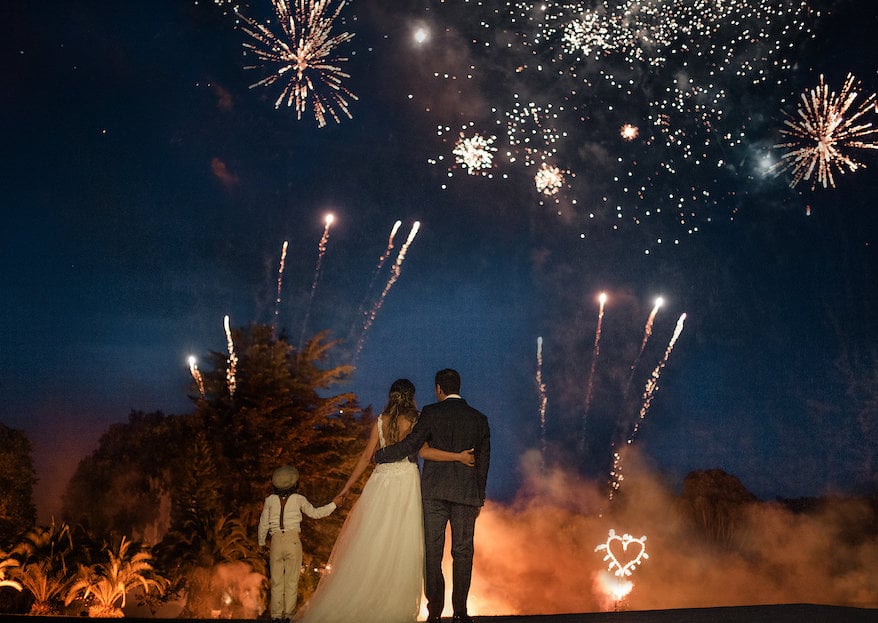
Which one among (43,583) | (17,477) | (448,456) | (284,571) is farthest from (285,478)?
(17,477)

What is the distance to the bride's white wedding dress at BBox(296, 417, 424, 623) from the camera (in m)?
7.20

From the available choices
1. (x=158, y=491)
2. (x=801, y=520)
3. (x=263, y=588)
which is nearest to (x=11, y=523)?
(x=158, y=491)

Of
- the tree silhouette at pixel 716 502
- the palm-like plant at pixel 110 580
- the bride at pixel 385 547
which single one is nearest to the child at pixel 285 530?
the bride at pixel 385 547

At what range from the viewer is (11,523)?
1693 inches

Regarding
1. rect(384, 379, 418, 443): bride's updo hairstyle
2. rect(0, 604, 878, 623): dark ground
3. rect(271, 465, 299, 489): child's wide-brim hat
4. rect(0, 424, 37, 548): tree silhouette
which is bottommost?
rect(0, 604, 878, 623): dark ground

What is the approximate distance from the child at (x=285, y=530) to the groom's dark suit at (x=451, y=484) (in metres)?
1.26

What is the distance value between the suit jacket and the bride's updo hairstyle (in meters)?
0.24

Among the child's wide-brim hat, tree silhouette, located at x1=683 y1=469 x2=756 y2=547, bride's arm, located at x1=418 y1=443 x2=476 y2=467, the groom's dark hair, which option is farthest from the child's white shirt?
tree silhouette, located at x1=683 y1=469 x2=756 y2=547

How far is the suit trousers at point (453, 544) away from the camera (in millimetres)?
7039

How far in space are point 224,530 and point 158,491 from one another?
3447 cm

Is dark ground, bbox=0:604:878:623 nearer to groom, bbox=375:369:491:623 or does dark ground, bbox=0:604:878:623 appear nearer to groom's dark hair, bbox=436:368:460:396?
groom, bbox=375:369:491:623

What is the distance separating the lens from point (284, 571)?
8031mm

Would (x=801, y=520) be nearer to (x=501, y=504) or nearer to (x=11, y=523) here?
(x=501, y=504)

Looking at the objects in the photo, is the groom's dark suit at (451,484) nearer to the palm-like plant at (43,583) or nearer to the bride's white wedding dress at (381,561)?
the bride's white wedding dress at (381,561)
